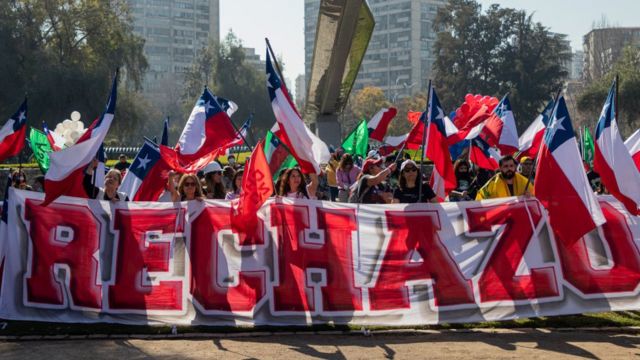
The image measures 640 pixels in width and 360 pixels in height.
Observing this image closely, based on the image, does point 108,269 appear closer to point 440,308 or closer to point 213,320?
point 213,320

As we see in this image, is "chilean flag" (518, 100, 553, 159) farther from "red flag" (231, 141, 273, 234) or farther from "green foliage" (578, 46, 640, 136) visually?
"green foliage" (578, 46, 640, 136)

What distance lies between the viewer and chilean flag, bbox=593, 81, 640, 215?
8.00 metres

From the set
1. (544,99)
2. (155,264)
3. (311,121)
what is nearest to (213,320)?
(155,264)

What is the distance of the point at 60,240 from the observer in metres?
8.46

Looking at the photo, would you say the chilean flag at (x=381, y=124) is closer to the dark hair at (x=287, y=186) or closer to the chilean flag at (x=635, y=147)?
the chilean flag at (x=635, y=147)

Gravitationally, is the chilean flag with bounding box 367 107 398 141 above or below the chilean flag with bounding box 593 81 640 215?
above

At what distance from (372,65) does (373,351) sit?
172741 millimetres

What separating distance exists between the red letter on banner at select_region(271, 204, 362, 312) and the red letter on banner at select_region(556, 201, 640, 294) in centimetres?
212

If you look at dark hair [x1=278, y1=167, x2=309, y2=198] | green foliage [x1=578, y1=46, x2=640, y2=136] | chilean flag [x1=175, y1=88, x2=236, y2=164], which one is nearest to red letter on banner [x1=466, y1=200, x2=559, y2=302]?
dark hair [x1=278, y1=167, x2=309, y2=198]

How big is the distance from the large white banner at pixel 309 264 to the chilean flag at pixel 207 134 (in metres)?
1.18

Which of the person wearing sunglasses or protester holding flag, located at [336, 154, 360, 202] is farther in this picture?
protester holding flag, located at [336, 154, 360, 202]

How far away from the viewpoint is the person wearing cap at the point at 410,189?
8812 millimetres

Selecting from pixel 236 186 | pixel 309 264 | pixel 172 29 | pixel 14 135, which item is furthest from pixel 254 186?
pixel 172 29

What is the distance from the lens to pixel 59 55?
46.9 m
